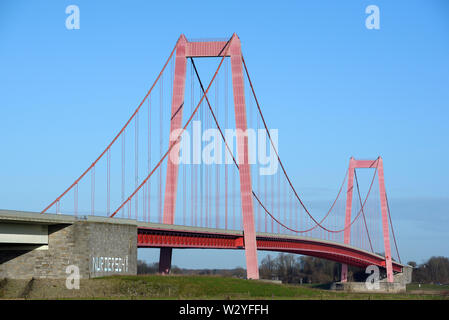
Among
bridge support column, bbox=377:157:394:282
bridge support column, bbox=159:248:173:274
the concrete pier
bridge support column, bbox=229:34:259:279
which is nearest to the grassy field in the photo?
the concrete pier

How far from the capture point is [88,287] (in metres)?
61.1

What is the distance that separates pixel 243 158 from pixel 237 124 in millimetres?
3714

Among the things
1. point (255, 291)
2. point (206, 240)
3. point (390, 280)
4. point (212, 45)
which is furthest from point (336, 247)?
point (255, 291)

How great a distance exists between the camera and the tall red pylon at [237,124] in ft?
264

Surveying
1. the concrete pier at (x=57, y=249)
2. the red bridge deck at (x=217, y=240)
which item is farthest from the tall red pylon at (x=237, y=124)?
the concrete pier at (x=57, y=249)

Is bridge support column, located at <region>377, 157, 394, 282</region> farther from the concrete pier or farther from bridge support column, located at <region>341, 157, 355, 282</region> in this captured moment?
the concrete pier

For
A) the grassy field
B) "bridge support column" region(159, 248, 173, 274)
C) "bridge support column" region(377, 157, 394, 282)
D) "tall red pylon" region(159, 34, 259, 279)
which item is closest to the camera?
the grassy field

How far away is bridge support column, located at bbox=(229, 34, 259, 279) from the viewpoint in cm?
8131

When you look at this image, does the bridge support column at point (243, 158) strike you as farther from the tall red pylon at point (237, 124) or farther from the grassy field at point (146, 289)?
the grassy field at point (146, 289)

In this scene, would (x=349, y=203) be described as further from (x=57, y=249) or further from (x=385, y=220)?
(x=57, y=249)

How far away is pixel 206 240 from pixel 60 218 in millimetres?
26164
